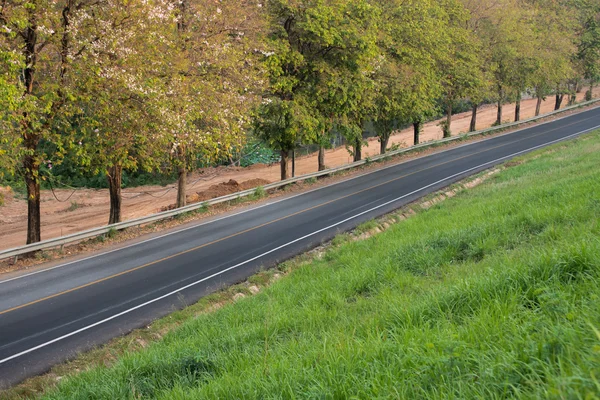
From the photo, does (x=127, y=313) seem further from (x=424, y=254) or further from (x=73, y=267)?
(x=424, y=254)

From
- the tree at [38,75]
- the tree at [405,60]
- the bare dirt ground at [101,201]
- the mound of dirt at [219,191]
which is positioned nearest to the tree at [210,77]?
the tree at [38,75]

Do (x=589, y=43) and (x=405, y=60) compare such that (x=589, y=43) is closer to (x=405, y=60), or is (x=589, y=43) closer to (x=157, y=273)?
(x=405, y=60)

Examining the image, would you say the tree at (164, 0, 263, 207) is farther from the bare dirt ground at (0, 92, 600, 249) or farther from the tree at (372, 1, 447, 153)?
the tree at (372, 1, 447, 153)

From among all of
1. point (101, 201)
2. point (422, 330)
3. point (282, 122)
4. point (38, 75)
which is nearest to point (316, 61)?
point (282, 122)

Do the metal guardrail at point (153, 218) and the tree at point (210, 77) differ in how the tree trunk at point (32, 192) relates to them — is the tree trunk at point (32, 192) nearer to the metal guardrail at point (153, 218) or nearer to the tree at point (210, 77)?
the metal guardrail at point (153, 218)

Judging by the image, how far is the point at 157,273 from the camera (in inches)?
575

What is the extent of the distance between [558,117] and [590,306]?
5730 centimetres

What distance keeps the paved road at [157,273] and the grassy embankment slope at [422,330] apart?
3.08 meters

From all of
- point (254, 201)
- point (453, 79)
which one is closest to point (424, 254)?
point (254, 201)

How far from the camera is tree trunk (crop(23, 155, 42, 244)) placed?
1672 cm

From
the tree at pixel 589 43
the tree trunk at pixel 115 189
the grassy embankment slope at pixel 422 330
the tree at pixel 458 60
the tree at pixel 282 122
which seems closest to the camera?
the grassy embankment slope at pixel 422 330

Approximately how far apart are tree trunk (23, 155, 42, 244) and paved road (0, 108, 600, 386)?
10.6 feet

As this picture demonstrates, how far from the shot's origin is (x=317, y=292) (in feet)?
29.2

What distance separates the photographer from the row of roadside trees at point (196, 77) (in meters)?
15.8
